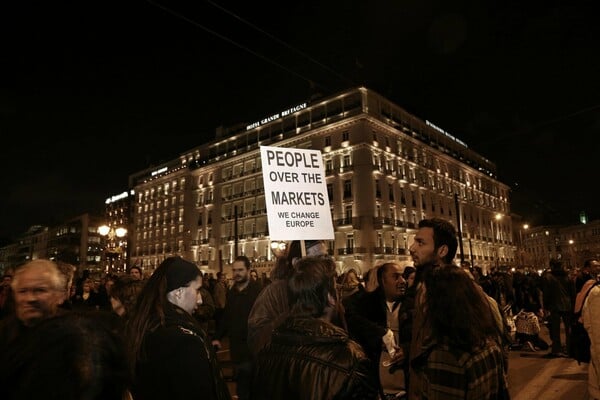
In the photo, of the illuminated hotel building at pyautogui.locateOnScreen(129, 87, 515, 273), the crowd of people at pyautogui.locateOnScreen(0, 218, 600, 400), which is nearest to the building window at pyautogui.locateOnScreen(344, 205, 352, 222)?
the illuminated hotel building at pyautogui.locateOnScreen(129, 87, 515, 273)

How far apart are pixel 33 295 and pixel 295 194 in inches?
113

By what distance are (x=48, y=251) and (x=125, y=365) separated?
14281 centimetres

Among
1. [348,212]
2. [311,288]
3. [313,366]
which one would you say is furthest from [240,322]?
[348,212]

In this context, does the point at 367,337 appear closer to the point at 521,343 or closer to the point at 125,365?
the point at 125,365

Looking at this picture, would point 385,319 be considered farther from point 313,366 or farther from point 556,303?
point 556,303

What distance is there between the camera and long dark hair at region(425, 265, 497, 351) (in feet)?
8.16

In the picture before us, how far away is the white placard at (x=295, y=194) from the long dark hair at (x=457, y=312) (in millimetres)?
2109

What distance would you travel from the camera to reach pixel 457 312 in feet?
8.21

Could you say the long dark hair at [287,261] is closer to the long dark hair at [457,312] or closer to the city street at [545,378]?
the long dark hair at [457,312]

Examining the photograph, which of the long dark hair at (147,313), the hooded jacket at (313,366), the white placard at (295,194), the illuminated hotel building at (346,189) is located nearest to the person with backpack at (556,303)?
the white placard at (295,194)

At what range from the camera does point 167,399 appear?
2.18m

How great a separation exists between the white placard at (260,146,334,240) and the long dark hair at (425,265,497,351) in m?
2.11

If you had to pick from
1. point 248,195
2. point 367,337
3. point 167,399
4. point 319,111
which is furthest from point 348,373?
point 248,195

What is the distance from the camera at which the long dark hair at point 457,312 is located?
98.0 inches
